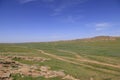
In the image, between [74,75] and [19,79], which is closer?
[19,79]

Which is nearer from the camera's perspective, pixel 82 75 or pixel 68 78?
pixel 68 78

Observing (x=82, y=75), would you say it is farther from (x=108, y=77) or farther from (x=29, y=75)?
(x=29, y=75)

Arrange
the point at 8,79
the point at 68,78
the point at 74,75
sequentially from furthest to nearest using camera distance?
the point at 74,75 → the point at 68,78 → the point at 8,79

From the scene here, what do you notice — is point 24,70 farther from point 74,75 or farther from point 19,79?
point 74,75

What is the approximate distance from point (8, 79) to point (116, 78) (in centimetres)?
1839

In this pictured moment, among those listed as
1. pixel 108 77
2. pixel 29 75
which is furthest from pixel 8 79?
pixel 108 77

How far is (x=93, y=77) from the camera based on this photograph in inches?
1134

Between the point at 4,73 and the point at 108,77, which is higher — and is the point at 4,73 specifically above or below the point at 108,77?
above

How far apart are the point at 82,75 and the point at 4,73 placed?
45.8ft

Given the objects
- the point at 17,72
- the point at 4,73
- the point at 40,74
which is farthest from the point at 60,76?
the point at 4,73

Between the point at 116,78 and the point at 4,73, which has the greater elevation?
the point at 4,73

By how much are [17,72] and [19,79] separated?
115 inches

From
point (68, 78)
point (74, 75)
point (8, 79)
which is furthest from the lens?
point (74, 75)

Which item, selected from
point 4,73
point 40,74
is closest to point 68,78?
point 40,74
